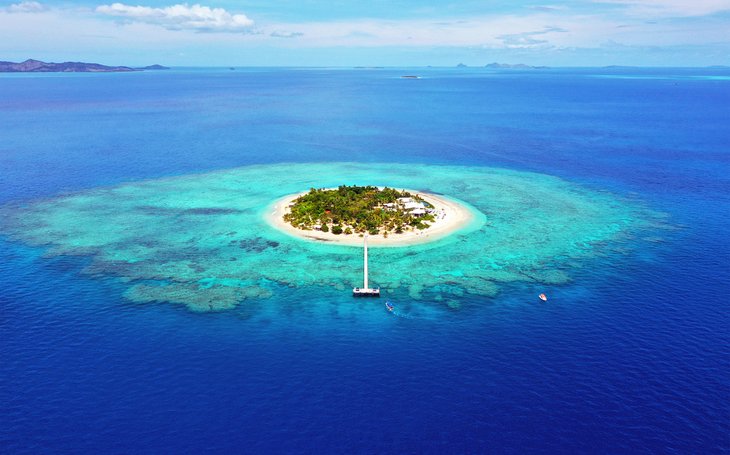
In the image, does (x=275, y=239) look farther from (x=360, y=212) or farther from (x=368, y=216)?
(x=368, y=216)

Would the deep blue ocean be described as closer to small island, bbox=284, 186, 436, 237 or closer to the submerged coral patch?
the submerged coral patch

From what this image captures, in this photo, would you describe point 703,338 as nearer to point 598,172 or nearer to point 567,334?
point 567,334

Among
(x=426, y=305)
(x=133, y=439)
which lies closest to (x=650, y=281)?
(x=426, y=305)

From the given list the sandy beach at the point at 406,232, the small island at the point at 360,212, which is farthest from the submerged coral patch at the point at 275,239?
the small island at the point at 360,212

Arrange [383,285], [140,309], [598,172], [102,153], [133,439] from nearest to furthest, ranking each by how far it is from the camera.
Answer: [133,439] → [140,309] → [383,285] → [598,172] → [102,153]

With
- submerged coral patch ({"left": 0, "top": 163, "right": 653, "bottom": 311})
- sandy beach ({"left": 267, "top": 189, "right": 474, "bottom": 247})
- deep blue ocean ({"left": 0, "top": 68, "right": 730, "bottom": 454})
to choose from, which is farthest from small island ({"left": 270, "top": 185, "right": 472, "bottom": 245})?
deep blue ocean ({"left": 0, "top": 68, "right": 730, "bottom": 454})

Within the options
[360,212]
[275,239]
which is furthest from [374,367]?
[360,212]
